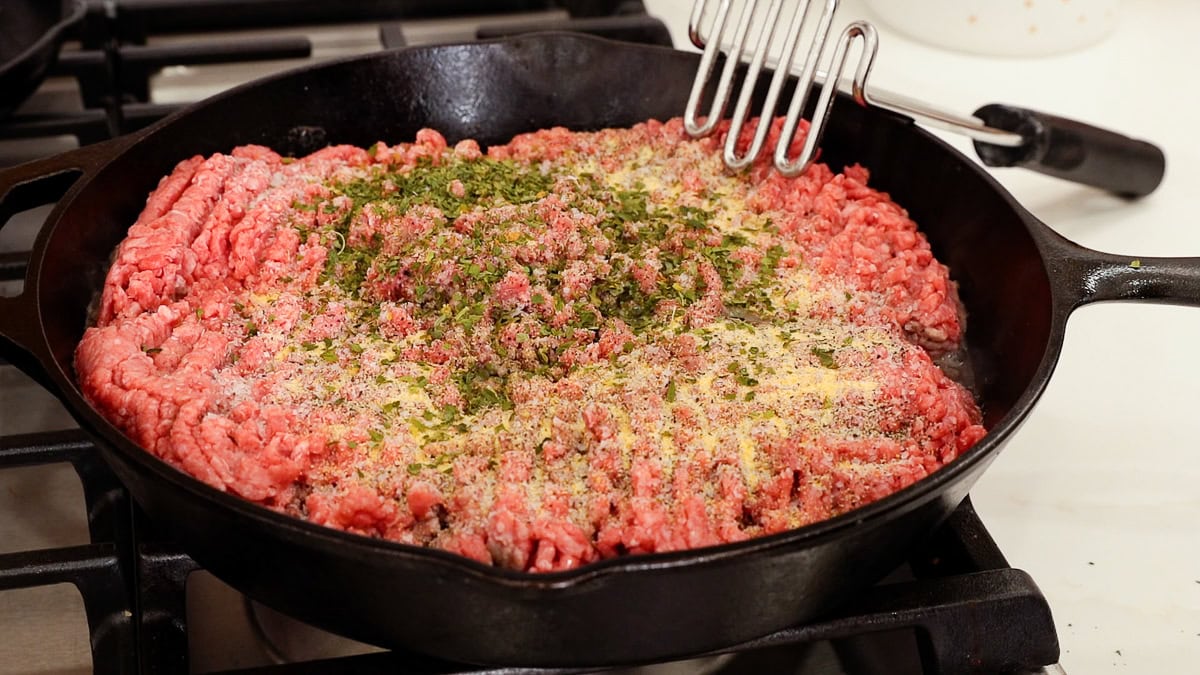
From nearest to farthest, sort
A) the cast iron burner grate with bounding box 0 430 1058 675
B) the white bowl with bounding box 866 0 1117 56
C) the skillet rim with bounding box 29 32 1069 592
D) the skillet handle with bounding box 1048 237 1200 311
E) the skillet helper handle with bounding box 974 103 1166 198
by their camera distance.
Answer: the skillet rim with bounding box 29 32 1069 592
the cast iron burner grate with bounding box 0 430 1058 675
the skillet handle with bounding box 1048 237 1200 311
the skillet helper handle with bounding box 974 103 1166 198
the white bowl with bounding box 866 0 1117 56

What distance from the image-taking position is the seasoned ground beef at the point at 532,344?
1.28 meters

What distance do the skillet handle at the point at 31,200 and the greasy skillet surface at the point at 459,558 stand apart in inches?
0.5

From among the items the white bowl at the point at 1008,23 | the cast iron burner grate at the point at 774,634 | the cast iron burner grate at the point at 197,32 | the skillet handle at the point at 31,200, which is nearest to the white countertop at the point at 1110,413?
the white bowl at the point at 1008,23

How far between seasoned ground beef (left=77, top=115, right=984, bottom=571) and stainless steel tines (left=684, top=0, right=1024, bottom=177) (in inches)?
2.7

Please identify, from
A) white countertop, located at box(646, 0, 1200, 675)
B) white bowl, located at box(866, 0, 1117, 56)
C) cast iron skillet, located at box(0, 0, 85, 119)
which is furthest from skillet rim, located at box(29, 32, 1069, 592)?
white bowl, located at box(866, 0, 1117, 56)

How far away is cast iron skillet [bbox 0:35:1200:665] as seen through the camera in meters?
1.03

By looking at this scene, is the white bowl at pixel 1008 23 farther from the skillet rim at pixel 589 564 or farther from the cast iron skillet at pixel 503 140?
the skillet rim at pixel 589 564

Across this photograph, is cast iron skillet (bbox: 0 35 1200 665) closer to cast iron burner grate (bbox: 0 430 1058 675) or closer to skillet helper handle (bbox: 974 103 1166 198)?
cast iron burner grate (bbox: 0 430 1058 675)

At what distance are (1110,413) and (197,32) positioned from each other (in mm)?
2328

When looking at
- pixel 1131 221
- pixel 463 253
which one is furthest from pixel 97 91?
pixel 1131 221

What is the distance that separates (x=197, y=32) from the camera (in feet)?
9.14

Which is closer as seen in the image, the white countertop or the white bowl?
the white countertop

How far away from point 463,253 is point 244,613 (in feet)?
1.92

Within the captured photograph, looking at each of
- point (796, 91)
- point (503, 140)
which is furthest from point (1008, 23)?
point (503, 140)
